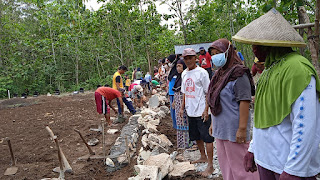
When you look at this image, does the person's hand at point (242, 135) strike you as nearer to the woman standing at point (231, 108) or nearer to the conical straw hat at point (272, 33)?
the woman standing at point (231, 108)

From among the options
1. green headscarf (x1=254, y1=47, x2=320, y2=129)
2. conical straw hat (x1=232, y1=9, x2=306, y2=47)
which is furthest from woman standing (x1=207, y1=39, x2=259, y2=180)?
conical straw hat (x1=232, y1=9, x2=306, y2=47)

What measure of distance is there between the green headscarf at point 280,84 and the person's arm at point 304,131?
0.12ft

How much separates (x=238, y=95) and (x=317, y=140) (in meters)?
0.99

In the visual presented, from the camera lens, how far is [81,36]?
17.7 metres

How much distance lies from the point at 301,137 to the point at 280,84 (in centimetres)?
29

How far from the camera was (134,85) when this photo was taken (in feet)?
28.2

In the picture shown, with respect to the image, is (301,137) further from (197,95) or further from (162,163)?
(162,163)

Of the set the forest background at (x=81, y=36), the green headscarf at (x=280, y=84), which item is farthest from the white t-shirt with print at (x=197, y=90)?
the forest background at (x=81, y=36)

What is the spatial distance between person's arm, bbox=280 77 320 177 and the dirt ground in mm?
2255

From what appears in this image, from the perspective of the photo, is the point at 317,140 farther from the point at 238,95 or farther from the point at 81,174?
the point at 81,174

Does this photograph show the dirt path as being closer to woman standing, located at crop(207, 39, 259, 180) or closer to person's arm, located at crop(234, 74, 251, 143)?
woman standing, located at crop(207, 39, 259, 180)

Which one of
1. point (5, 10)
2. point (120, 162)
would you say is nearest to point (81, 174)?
point (120, 162)

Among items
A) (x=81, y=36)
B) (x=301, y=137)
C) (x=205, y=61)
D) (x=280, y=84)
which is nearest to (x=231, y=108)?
(x=280, y=84)

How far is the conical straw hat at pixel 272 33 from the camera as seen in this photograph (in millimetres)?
1418
